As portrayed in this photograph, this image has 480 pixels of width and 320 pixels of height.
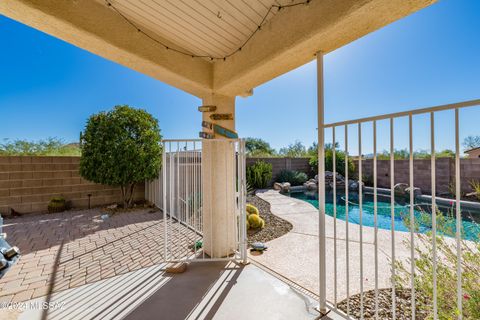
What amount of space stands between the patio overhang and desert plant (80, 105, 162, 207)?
3.57 meters

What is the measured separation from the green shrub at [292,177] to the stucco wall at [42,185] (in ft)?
22.9

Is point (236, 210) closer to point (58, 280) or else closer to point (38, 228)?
point (58, 280)

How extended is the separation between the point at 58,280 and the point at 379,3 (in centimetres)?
395

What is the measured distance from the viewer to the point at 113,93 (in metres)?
7.98

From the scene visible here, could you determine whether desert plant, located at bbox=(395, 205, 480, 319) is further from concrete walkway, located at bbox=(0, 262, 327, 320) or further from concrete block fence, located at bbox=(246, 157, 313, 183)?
concrete block fence, located at bbox=(246, 157, 313, 183)

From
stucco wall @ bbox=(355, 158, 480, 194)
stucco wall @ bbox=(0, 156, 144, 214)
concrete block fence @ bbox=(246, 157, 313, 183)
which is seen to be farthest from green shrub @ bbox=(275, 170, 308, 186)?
stucco wall @ bbox=(0, 156, 144, 214)

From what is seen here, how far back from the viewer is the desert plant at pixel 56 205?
17.9ft

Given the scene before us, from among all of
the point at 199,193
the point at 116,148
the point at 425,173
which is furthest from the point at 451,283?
the point at 425,173

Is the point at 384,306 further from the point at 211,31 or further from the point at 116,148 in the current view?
the point at 116,148

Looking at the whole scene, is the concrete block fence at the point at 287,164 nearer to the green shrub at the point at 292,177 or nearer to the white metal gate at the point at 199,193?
the green shrub at the point at 292,177

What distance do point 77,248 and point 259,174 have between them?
6.78 metres

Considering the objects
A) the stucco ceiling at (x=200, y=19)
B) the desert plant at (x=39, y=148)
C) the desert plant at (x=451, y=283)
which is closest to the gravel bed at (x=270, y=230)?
the desert plant at (x=451, y=283)

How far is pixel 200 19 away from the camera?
1.88 metres

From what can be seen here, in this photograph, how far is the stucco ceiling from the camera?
5.61ft
